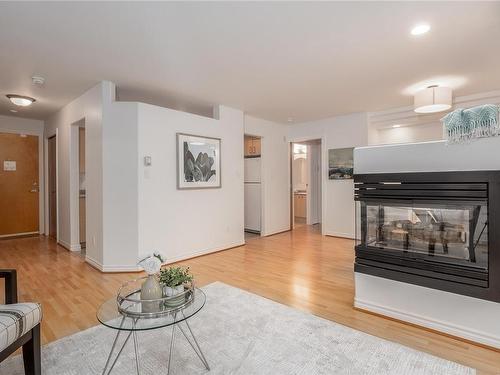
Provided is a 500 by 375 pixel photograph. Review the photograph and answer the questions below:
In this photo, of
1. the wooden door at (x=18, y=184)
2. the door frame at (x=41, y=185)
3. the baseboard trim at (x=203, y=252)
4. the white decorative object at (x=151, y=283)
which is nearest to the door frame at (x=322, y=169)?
the baseboard trim at (x=203, y=252)

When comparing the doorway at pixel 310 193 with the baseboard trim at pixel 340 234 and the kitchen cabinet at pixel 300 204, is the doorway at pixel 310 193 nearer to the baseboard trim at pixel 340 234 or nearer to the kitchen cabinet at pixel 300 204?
the kitchen cabinet at pixel 300 204

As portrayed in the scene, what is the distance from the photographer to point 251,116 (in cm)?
565

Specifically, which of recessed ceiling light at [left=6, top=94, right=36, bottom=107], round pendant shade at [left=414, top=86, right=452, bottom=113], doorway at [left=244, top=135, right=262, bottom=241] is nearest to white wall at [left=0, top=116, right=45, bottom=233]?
recessed ceiling light at [left=6, top=94, right=36, bottom=107]

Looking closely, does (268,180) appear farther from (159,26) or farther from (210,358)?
(210,358)

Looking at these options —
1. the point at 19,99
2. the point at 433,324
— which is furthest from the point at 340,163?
the point at 19,99

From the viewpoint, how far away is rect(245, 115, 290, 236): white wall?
19.6ft

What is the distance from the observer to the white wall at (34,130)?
5662 millimetres

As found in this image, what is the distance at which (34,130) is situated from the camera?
19.7 ft

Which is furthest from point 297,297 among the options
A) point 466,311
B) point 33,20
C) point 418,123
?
point 418,123

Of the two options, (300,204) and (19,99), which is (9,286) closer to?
(19,99)

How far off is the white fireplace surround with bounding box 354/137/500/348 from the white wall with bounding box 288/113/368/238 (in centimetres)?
324

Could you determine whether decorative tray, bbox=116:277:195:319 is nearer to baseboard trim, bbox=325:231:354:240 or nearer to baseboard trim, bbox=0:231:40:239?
baseboard trim, bbox=325:231:354:240

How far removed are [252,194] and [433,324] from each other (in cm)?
443

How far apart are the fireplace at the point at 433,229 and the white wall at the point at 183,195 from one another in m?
2.61
